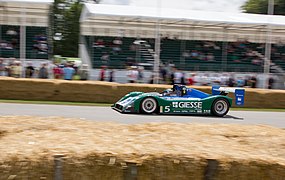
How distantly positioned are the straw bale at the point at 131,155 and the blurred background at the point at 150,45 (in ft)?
56.4

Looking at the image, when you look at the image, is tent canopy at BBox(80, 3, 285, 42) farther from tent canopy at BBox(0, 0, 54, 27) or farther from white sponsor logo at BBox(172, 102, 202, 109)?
white sponsor logo at BBox(172, 102, 202, 109)

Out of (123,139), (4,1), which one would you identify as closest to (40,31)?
(4,1)

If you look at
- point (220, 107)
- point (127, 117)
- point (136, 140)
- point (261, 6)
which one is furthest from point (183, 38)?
point (261, 6)

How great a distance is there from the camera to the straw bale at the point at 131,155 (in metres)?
3.38

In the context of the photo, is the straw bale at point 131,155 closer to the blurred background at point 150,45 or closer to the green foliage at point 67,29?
the blurred background at point 150,45

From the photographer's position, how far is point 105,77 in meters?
22.8

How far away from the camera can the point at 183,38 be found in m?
28.7

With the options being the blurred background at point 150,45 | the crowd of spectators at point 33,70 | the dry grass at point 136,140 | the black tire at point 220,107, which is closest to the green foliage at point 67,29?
the blurred background at point 150,45

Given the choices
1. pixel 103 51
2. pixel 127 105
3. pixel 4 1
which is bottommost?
pixel 127 105

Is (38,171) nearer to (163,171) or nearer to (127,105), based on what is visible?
(163,171)

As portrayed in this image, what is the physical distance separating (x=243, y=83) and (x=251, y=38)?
5.99m

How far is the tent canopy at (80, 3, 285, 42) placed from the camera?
78.9 ft

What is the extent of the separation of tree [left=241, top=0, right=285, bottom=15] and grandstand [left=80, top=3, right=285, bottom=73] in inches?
1307

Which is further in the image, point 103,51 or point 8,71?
point 103,51
